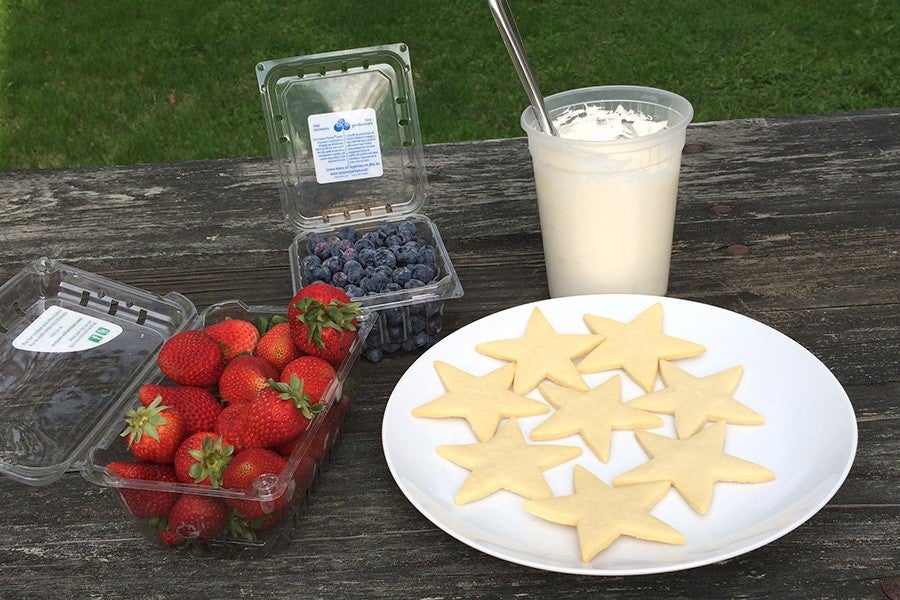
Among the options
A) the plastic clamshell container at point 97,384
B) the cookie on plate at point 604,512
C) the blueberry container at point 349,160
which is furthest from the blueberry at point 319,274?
the cookie on plate at point 604,512

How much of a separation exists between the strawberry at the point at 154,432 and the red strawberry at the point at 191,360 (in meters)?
0.08

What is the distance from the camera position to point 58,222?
152 cm

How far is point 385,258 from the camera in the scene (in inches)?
46.8

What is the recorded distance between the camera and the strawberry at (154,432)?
87cm

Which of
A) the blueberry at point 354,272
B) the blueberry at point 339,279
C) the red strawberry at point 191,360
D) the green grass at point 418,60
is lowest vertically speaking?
the green grass at point 418,60

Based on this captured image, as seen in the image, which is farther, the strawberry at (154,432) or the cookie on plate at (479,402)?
the cookie on plate at (479,402)

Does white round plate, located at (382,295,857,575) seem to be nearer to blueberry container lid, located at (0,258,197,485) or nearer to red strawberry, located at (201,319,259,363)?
red strawberry, located at (201,319,259,363)

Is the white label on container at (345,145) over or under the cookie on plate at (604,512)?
over

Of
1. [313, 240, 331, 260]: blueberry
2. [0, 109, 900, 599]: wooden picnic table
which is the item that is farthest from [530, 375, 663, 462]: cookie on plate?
[313, 240, 331, 260]: blueberry

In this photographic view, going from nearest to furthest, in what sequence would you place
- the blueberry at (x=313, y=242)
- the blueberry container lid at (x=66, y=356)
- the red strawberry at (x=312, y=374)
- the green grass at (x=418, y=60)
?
the red strawberry at (x=312, y=374) < the blueberry container lid at (x=66, y=356) < the blueberry at (x=313, y=242) < the green grass at (x=418, y=60)

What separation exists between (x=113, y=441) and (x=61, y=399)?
0.24 m

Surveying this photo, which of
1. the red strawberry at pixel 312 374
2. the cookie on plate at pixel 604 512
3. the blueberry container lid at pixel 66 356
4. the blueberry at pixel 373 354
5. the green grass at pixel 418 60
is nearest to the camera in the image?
the cookie on plate at pixel 604 512

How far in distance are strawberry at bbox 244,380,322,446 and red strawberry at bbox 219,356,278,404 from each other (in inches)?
1.4

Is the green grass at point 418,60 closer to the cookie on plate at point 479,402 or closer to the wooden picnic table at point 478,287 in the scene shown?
the wooden picnic table at point 478,287
